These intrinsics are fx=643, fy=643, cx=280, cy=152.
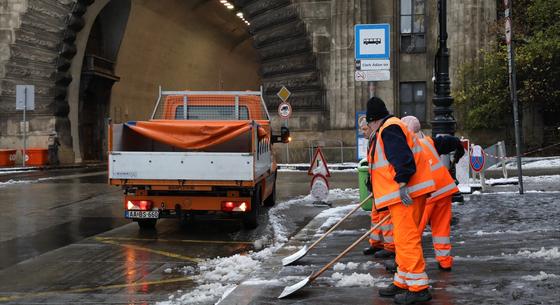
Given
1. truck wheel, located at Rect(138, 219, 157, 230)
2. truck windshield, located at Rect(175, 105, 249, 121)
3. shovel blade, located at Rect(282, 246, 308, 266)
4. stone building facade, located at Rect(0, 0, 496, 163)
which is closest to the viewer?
shovel blade, located at Rect(282, 246, 308, 266)

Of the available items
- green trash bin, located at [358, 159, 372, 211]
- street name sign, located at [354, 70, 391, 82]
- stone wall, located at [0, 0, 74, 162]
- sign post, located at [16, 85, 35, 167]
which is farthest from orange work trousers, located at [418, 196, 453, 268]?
stone wall, located at [0, 0, 74, 162]

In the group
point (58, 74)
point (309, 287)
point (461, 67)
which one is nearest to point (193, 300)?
point (309, 287)

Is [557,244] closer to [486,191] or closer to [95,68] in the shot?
[486,191]

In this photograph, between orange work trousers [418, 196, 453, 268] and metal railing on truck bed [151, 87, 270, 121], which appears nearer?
orange work trousers [418, 196, 453, 268]

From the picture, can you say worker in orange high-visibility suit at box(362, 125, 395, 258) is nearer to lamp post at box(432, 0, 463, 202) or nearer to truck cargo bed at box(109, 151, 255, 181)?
truck cargo bed at box(109, 151, 255, 181)

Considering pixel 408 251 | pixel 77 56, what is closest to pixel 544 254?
pixel 408 251

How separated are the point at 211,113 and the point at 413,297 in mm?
8340

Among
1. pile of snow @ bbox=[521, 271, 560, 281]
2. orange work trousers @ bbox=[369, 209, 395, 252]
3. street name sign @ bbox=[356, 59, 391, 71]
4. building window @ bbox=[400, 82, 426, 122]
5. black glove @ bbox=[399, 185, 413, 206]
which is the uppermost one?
building window @ bbox=[400, 82, 426, 122]

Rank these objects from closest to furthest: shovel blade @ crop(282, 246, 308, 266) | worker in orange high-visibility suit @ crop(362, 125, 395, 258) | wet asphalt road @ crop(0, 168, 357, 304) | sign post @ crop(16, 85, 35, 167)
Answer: wet asphalt road @ crop(0, 168, 357, 304) < shovel blade @ crop(282, 246, 308, 266) < worker in orange high-visibility suit @ crop(362, 125, 395, 258) < sign post @ crop(16, 85, 35, 167)

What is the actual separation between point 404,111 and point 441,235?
22913 mm

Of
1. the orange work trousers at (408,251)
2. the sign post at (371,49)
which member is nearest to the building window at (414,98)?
the sign post at (371,49)

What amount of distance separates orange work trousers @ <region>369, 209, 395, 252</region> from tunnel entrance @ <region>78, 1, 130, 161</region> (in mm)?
29393

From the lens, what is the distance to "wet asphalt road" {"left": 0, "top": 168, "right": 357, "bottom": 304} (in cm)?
671

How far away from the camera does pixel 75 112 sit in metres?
34.3
